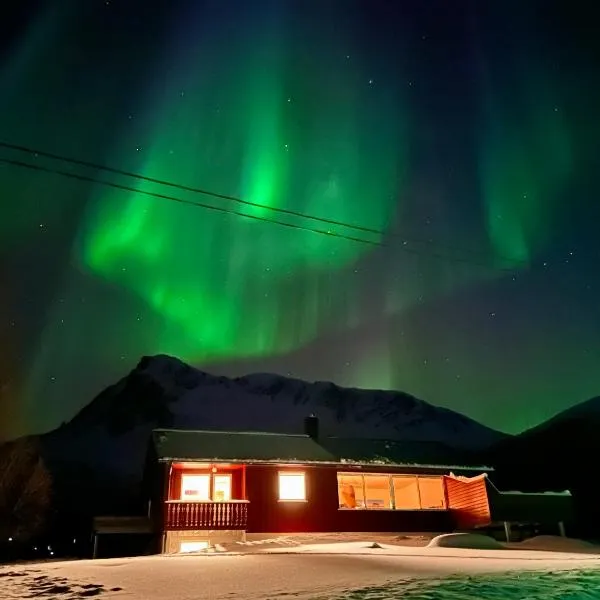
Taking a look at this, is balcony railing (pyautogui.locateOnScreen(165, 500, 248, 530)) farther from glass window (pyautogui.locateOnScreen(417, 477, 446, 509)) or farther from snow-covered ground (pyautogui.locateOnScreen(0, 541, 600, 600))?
snow-covered ground (pyautogui.locateOnScreen(0, 541, 600, 600))

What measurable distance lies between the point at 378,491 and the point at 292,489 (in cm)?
456

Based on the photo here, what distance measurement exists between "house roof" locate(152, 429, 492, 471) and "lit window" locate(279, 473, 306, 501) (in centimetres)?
81

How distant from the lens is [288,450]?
27406 mm

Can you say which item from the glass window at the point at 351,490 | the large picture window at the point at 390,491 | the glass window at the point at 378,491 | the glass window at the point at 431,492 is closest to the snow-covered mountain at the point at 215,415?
the glass window at the point at 351,490

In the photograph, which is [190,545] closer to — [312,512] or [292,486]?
[292,486]

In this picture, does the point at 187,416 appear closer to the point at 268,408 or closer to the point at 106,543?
the point at 268,408

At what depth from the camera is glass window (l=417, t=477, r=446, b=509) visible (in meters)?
28.4

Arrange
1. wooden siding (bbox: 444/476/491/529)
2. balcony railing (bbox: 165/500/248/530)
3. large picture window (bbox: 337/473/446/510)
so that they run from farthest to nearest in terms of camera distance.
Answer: large picture window (bbox: 337/473/446/510) < wooden siding (bbox: 444/476/491/529) < balcony railing (bbox: 165/500/248/530)

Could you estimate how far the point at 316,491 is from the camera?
26.2 meters

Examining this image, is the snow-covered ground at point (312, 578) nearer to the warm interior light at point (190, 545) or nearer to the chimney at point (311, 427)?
the warm interior light at point (190, 545)

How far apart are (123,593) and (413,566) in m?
5.89

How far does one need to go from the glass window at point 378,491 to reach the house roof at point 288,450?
96 cm

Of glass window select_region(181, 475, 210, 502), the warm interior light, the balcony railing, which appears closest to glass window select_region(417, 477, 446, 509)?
the balcony railing

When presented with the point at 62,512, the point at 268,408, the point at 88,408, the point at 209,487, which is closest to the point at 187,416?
the point at 268,408
